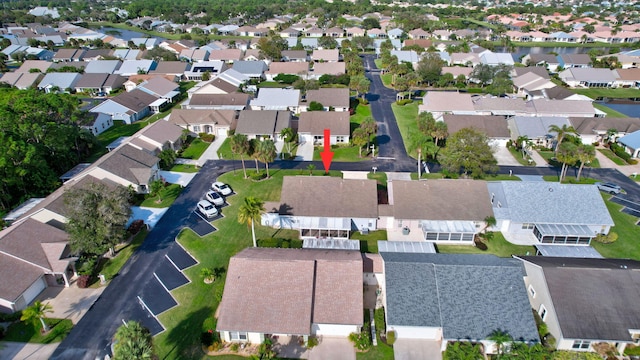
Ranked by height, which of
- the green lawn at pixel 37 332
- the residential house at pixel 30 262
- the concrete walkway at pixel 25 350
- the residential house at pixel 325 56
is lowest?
the residential house at pixel 325 56

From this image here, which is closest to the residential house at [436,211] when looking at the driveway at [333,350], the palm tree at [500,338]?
the palm tree at [500,338]

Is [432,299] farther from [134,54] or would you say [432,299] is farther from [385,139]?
[134,54]

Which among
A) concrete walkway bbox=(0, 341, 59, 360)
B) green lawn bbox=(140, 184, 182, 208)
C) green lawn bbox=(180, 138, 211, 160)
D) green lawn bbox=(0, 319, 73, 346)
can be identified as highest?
concrete walkway bbox=(0, 341, 59, 360)

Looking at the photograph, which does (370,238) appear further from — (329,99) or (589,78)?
(589,78)

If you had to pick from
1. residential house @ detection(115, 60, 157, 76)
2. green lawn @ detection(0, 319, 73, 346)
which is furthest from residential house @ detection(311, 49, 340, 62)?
green lawn @ detection(0, 319, 73, 346)

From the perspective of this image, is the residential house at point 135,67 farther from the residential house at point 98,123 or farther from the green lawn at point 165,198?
the green lawn at point 165,198

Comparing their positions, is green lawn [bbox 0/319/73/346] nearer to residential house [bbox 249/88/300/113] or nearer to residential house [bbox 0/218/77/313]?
residential house [bbox 0/218/77/313]

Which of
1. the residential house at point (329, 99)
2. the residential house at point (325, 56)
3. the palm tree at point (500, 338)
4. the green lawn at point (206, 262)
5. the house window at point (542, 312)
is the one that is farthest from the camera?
the residential house at point (325, 56)

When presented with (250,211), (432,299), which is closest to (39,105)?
(250,211)
